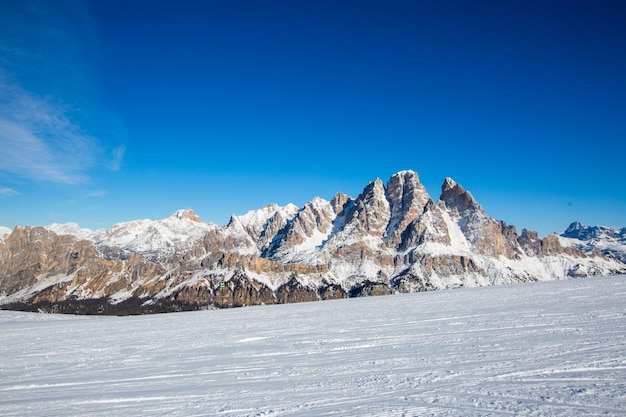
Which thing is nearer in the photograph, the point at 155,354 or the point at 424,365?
the point at 424,365

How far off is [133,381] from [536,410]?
15.6 m

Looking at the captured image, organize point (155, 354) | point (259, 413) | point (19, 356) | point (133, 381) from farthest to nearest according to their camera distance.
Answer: point (19, 356), point (155, 354), point (133, 381), point (259, 413)

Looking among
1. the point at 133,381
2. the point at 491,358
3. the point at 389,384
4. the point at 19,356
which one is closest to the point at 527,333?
the point at 491,358

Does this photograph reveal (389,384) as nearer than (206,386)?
Yes

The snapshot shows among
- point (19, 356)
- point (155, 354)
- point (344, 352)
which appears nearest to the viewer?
point (344, 352)

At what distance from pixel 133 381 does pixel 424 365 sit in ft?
40.4

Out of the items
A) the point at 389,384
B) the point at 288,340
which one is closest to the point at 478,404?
the point at 389,384

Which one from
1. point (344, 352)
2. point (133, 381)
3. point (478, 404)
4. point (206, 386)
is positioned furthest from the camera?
point (344, 352)

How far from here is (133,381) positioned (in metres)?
18.2

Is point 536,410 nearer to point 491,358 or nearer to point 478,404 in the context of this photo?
point 478,404

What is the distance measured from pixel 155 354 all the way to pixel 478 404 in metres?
20.6

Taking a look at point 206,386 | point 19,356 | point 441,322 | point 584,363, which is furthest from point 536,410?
point 19,356

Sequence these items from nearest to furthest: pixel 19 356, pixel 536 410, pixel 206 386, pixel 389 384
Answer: pixel 536 410
pixel 389 384
pixel 206 386
pixel 19 356

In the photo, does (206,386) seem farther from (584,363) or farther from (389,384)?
(584,363)
